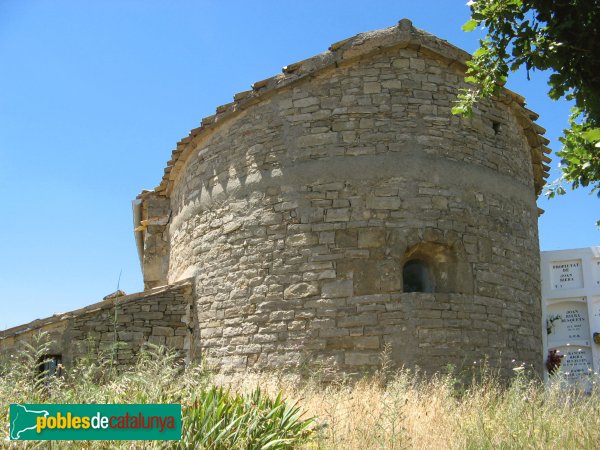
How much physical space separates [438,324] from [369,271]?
1071 millimetres

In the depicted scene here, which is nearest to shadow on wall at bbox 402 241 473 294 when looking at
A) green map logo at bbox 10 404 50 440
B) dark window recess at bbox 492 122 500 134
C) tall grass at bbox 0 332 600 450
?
dark window recess at bbox 492 122 500 134

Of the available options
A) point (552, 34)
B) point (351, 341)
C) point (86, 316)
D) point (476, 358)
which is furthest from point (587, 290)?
point (86, 316)

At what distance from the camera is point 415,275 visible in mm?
8578

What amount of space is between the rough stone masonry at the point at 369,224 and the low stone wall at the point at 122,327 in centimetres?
27

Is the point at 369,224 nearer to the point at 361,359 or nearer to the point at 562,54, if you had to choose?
the point at 361,359

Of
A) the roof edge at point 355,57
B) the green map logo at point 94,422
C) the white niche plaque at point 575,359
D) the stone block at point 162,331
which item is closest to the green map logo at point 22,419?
the green map logo at point 94,422

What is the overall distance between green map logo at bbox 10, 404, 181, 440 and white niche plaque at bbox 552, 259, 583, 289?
7.68 m

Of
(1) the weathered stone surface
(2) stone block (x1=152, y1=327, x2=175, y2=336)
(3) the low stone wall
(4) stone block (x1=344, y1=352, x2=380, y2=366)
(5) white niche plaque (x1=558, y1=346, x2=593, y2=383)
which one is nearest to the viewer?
(4) stone block (x1=344, y1=352, x2=380, y2=366)

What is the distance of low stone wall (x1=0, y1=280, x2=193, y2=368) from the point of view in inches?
348

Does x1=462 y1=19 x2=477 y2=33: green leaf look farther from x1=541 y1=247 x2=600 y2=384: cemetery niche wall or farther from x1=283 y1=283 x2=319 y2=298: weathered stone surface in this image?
x1=541 y1=247 x2=600 y2=384: cemetery niche wall

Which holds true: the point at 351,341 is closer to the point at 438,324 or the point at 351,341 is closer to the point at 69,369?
the point at 438,324

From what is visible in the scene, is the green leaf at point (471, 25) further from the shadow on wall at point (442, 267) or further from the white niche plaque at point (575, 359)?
the white niche plaque at point (575, 359)

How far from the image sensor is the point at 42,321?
8.91 meters

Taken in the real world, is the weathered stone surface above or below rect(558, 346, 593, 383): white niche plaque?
above
